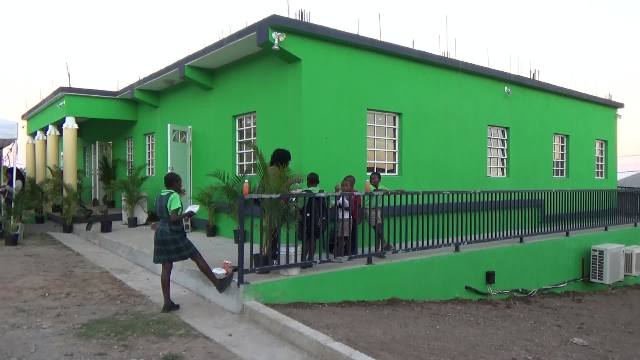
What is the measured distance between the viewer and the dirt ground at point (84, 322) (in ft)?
14.9

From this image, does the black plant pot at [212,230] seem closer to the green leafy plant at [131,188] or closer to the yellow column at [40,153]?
the green leafy plant at [131,188]

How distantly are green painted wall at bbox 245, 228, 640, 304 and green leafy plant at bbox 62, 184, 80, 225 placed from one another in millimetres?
8252

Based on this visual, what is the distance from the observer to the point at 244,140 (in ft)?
32.1

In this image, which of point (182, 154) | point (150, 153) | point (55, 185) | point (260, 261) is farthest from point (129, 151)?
point (260, 261)

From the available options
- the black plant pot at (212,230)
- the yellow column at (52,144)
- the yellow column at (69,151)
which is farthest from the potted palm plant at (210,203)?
the yellow column at (52,144)

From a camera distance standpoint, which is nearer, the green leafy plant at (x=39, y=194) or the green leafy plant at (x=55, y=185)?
the green leafy plant at (x=55, y=185)

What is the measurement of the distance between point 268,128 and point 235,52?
1491 mm

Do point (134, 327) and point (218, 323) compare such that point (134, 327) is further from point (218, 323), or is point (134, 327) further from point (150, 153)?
point (150, 153)

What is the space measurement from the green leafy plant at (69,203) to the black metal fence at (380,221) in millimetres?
6026

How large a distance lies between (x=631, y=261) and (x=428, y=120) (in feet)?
16.9

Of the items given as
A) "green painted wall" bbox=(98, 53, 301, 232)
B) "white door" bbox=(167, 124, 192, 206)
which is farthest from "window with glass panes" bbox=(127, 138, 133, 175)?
"white door" bbox=(167, 124, 192, 206)

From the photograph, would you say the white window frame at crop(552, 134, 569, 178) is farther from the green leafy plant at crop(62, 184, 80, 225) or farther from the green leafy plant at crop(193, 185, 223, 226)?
the green leafy plant at crop(62, 184, 80, 225)

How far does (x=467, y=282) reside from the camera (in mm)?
8062

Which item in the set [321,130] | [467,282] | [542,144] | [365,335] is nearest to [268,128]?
[321,130]
